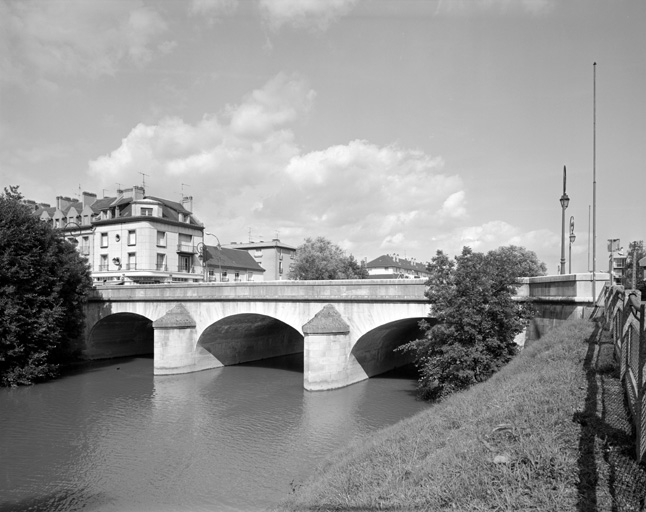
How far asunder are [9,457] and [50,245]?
15.7 m

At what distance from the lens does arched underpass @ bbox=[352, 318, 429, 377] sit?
2616cm

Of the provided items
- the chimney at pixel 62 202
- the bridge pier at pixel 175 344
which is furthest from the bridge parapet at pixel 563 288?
the chimney at pixel 62 202

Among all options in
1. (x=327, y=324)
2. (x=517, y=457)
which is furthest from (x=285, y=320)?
(x=517, y=457)

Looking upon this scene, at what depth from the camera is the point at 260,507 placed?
12.4 m

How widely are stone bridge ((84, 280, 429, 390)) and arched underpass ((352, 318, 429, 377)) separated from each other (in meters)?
0.07

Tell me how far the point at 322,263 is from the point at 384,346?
81.9ft

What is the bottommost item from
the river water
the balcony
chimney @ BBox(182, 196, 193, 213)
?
the river water

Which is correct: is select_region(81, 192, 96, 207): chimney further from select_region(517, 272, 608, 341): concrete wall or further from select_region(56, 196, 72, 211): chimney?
select_region(517, 272, 608, 341): concrete wall

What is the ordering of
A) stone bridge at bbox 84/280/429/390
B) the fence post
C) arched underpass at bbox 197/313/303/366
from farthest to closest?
1. arched underpass at bbox 197/313/303/366
2. stone bridge at bbox 84/280/429/390
3. the fence post

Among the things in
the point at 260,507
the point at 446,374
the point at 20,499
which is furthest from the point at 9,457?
the point at 446,374

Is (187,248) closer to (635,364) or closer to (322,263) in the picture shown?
(322,263)

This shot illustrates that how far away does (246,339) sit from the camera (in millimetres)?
34844

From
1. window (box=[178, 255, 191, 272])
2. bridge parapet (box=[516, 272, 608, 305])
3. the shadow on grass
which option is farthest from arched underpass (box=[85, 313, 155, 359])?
the shadow on grass

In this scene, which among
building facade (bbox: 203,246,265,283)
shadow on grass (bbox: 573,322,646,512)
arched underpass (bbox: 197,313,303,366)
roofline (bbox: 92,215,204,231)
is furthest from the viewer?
building facade (bbox: 203,246,265,283)
